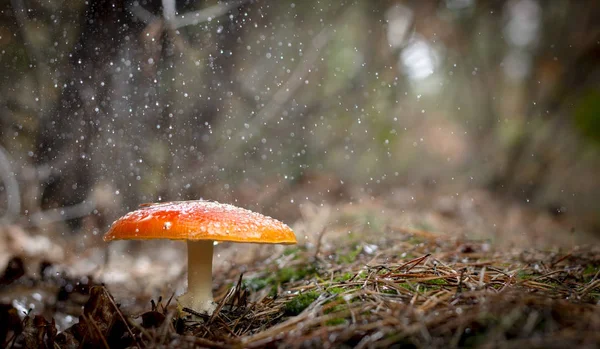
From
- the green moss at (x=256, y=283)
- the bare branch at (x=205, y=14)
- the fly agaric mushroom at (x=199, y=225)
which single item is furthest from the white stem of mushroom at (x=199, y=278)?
the bare branch at (x=205, y=14)

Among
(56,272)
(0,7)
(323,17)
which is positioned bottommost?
(56,272)

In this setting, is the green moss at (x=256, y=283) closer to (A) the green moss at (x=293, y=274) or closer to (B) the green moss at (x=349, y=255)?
A: (A) the green moss at (x=293, y=274)

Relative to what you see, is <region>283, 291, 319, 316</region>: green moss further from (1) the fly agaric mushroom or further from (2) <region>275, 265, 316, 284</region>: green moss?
(2) <region>275, 265, 316, 284</region>: green moss

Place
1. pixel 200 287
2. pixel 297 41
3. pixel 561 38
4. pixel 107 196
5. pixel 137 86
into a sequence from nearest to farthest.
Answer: pixel 200 287 < pixel 137 86 < pixel 107 196 < pixel 297 41 < pixel 561 38

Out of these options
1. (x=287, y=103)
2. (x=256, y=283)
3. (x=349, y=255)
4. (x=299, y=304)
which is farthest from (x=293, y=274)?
(x=287, y=103)

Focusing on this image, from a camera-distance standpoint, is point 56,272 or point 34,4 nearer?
point 56,272

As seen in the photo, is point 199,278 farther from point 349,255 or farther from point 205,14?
point 205,14

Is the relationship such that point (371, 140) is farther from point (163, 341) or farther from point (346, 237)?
point (163, 341)

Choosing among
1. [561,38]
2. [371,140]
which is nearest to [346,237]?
[371,140]
